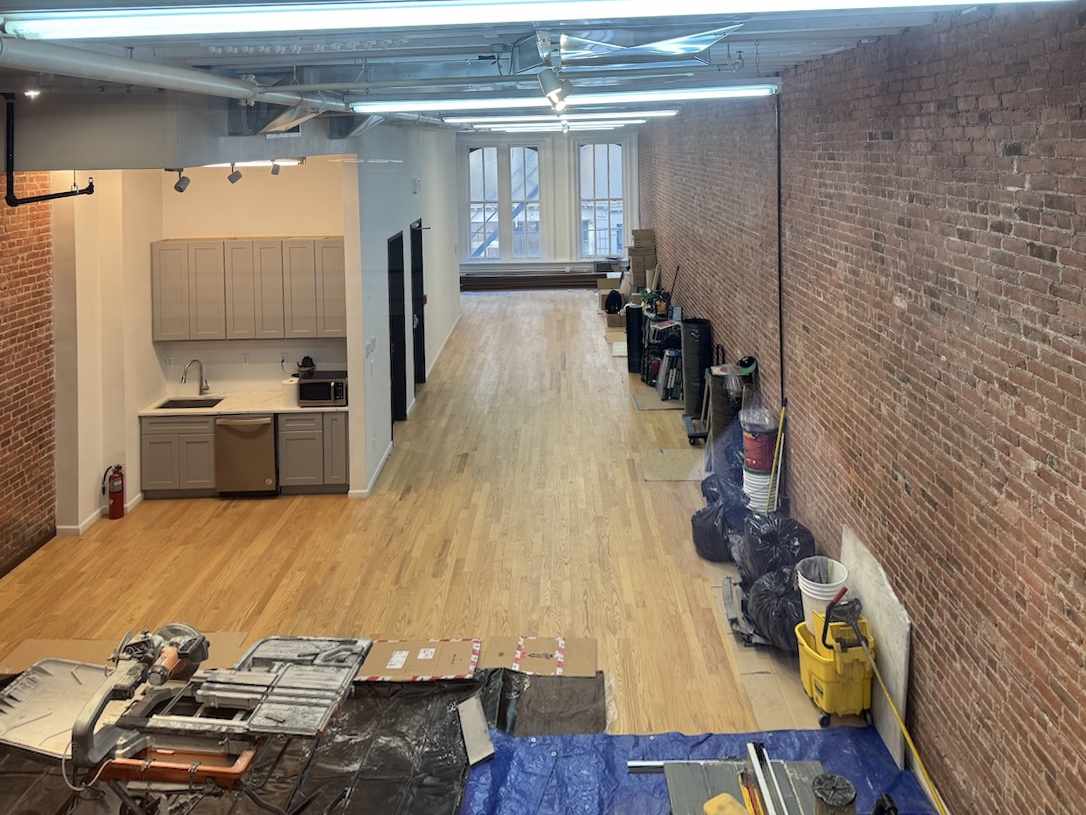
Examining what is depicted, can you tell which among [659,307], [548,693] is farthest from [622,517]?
[659,307]

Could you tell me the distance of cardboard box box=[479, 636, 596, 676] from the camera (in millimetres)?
5281

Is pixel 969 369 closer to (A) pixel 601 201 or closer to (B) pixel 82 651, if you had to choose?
(B) pixel 82 651

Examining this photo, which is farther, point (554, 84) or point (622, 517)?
point (622, 517)

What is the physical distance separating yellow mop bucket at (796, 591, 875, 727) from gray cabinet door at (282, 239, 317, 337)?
5182 mm

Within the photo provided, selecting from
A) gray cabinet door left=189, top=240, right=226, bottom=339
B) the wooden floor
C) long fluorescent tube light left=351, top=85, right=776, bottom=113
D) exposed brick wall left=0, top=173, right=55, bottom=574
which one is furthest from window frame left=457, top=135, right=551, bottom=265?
long fluorescent tube light left=351, top=85, right=776, bottom=113

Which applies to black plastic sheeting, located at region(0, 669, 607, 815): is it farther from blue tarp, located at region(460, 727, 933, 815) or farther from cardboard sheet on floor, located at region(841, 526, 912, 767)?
cardboard sheet on floor, located at region(841, 526, 912, 767)

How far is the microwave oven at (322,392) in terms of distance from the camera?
27.1ft

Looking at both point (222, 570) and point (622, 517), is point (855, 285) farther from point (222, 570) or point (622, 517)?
point (222, 570)

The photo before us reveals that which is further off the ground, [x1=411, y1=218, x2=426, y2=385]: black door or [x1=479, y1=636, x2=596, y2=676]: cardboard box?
[x1=411, y1=218, x2=426, y2=385]: black door

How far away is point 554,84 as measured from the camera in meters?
3.70

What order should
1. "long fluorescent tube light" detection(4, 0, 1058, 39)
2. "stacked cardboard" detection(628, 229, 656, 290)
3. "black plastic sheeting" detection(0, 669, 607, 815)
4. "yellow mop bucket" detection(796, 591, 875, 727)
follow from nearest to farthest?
"long fluorescent tube light" detection(4, 0, 1058, 39) < "black plastic sheeting" detection(0, 669, 607, 815) < "yellow mop bucket" detection(796, 591, 875, 727) < "stacked cardboard" detection(628, 229, 656, 290)

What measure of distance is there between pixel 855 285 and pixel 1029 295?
202 centimetres

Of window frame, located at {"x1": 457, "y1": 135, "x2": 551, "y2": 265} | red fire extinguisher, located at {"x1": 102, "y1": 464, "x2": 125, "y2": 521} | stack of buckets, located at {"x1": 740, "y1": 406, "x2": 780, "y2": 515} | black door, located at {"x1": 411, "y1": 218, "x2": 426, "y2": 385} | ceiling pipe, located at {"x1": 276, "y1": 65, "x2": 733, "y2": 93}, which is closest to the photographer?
ceiling pipe, located at {"x1": 276, "y1": 65, "x2": 733, "y2": 93}

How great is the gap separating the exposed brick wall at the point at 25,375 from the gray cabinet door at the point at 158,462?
973mm
